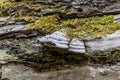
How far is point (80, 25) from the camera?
267 centimetres

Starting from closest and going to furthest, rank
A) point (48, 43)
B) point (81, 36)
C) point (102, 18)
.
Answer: point (48, 43)
point (81, 36)
point (102, 18)

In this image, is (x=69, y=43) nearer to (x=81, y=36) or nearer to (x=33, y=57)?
(x=81, y=36)

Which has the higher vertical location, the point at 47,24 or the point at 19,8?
the point at 19,8

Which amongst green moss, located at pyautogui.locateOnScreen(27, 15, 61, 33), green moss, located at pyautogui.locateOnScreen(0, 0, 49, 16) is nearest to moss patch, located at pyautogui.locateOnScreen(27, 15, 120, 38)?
green moss, located at pyautogui.locateOnScreen(27, 15, 61, 33)

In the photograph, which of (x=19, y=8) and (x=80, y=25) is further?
(x=19, y=8)

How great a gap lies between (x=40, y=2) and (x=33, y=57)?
1.97 ft

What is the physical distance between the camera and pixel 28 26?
271 centimetres

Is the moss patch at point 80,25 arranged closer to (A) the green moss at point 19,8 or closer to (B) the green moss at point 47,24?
(B) the green moss at point 47,24

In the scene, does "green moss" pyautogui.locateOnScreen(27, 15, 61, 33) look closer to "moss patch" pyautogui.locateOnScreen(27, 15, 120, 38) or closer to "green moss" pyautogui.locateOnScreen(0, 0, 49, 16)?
"moss patch" pyautogui.locateOnScreen(27, 15, 120, 38)

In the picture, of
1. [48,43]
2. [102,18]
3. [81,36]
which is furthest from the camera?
[102,18]

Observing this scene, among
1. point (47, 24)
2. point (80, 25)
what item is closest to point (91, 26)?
point (80, 25)

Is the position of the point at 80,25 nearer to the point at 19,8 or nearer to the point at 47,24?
the point at 47,24

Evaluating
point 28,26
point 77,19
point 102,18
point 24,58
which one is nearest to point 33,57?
point 24,58

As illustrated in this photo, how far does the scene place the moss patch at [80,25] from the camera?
2572mm
